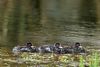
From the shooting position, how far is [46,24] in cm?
1908

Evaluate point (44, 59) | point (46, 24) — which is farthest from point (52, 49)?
point (46, 24)

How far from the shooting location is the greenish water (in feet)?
48.0

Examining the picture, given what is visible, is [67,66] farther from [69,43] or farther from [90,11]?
[90,11]

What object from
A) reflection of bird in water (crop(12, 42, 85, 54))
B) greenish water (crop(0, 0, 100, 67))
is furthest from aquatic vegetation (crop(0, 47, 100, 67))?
reflection of bird in water (crop(12, 42, 85, 54))

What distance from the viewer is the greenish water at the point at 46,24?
1463cm

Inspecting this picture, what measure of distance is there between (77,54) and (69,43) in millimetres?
1692

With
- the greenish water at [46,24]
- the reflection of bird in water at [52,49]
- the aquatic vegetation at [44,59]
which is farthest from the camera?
the greenish water at [46,24]

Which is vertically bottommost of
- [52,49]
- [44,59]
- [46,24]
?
[44,59]

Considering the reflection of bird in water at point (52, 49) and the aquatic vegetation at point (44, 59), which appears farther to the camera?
the reflection of bird in water at point (52, 49)

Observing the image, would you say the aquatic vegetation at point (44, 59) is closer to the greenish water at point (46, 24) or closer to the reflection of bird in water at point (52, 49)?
the greenish water at point (46, 24)

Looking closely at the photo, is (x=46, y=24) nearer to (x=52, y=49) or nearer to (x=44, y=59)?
(x=52, y=49)

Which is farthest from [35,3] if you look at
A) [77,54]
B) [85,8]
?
[77,54]

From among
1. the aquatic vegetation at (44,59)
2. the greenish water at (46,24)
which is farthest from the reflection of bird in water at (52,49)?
the greenish water at (46,24)

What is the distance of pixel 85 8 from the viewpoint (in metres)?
26.0
